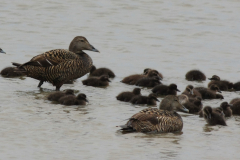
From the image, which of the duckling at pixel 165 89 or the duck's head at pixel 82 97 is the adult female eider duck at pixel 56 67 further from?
the duck's head at pixel 82 97

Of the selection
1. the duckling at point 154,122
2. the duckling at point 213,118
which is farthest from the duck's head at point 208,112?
the duckling at point 154,122

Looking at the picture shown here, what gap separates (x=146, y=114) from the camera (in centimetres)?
835

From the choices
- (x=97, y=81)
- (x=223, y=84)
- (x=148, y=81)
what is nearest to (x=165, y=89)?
(x=148, y=81)

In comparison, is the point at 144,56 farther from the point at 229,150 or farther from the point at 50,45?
the point at 229,150

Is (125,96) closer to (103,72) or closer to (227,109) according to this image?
(227,109)

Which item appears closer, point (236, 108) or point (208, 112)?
point (208, 112)

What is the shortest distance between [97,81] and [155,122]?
3.57m

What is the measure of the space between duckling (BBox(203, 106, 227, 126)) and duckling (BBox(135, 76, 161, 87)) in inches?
109

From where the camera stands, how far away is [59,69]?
11203mm

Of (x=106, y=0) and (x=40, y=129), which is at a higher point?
(x=106, y=0)

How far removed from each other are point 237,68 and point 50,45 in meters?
4.58

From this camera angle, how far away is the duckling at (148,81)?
1168 centimetres

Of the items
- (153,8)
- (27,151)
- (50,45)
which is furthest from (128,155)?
(153,8)

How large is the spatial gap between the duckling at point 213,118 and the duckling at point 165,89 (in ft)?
6.72
